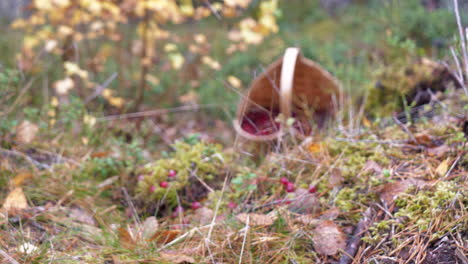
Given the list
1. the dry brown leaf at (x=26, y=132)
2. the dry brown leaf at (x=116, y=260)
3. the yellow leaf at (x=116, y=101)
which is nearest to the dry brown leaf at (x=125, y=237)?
the dry brown leaf at (x=116, y=260)

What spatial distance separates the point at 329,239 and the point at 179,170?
0.82 metres

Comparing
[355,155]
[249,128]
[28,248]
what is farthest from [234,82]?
[28,248]

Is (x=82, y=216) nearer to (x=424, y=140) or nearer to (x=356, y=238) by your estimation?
(x=356, y=238)

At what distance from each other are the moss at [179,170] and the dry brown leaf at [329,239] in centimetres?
65

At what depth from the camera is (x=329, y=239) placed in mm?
1339

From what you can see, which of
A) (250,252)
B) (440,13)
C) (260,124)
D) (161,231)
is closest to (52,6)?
(260,124)

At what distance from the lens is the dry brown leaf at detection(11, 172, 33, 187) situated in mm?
1716

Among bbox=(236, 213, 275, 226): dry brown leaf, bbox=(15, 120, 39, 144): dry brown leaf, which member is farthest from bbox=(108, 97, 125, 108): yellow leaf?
bbox=(236, 213, 275, 226): dry brown leaf

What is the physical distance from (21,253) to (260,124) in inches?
57.9

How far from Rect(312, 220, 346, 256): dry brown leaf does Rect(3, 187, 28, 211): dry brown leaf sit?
1156 millimetres

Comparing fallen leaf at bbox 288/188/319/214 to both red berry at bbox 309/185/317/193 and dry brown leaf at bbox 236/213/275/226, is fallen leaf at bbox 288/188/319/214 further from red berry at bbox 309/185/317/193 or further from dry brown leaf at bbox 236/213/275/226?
dry brown leaf at bbox 236/213/275/226

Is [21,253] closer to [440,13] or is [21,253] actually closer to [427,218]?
[427,218]

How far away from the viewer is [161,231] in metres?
1.46

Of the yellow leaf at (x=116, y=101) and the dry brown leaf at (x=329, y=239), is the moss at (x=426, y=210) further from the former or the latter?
the yellow leaf at (x=116, y=101)
